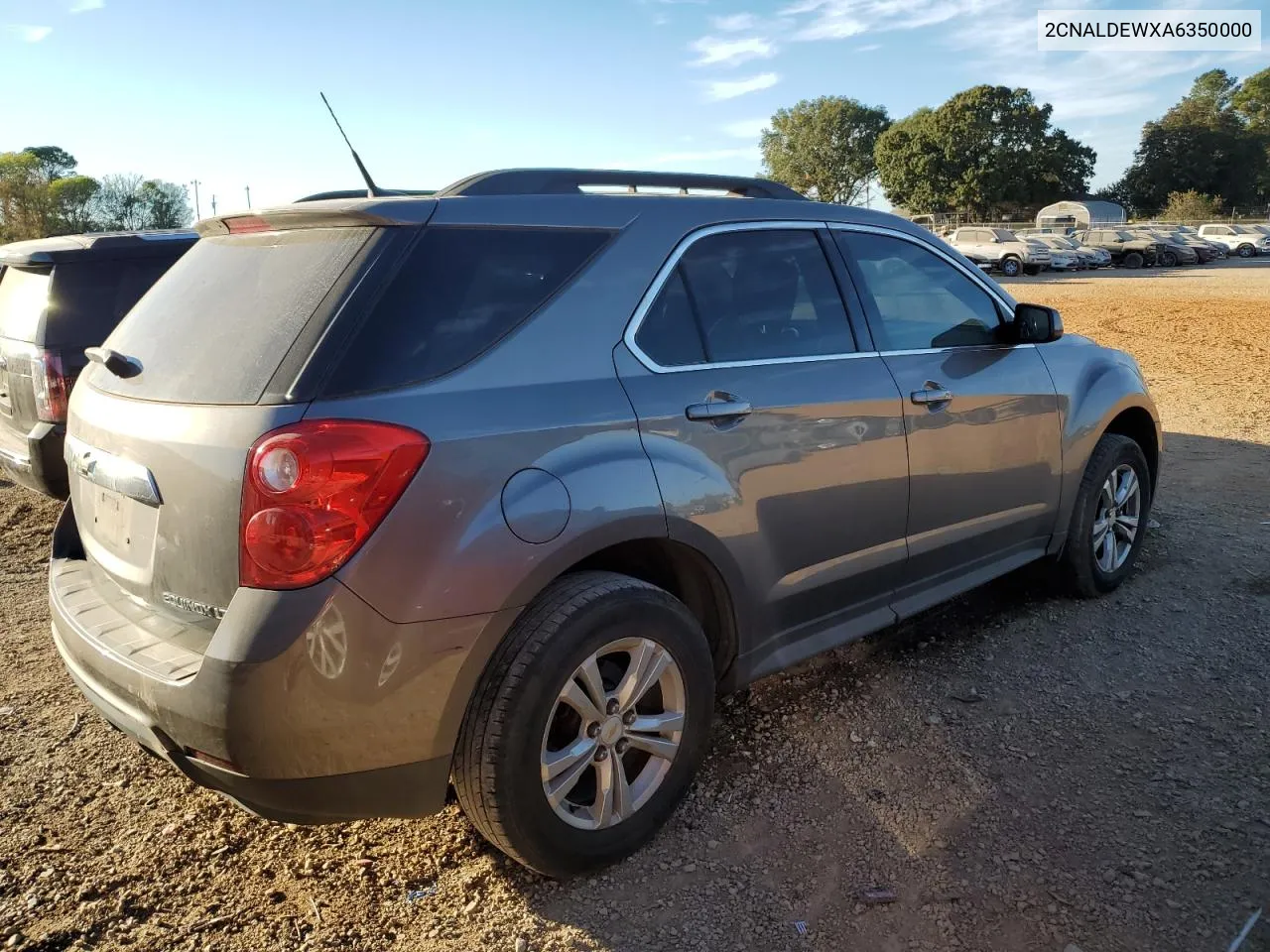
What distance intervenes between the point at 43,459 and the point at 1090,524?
198 inches

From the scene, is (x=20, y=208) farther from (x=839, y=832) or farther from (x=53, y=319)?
(x=839, y=832)

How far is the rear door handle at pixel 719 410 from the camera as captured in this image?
282cm

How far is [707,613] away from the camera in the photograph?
3.05m

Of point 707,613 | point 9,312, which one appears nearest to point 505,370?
point 707,613

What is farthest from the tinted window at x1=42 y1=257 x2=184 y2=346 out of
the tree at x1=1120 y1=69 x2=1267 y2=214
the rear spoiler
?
the tree at x1=1120 y1=69 x2=1267 y2=214

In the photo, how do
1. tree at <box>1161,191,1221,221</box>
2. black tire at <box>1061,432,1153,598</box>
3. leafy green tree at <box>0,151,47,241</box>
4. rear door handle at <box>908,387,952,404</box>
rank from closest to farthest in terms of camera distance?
rear door handle at <box>908,387,952,404</box>, black tire at <box>1061,432,1153,598</box>, leafy green tree at <box>0,151,47,241</box>, tree at <box>1161,191,1221,221</box>

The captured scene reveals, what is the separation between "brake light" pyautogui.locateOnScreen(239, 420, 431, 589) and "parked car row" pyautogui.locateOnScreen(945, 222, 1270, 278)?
111 ft

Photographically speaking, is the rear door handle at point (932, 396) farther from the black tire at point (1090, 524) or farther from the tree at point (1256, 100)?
the tree at point (1256, 100)

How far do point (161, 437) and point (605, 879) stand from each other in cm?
Result: 163

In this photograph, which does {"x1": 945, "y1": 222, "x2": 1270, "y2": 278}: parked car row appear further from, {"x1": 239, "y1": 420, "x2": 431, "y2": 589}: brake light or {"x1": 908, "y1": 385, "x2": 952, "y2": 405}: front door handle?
{"x1": 239, "y1": 420, "x2": 431, "y2": 589}: brake light

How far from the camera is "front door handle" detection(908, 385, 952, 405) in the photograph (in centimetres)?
353

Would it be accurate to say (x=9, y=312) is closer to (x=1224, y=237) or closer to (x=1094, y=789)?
(x=1094, y=789)

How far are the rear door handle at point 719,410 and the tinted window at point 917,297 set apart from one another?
851mm

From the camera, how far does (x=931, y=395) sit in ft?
11.8
